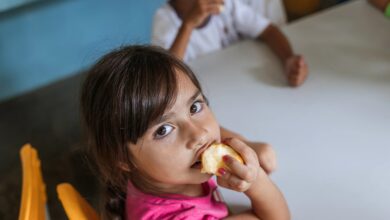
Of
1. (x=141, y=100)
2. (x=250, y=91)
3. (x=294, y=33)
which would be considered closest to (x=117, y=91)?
(x=141, y=100)

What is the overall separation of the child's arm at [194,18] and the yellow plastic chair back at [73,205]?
46 cm

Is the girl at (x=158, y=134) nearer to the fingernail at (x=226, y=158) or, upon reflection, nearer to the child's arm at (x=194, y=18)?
the fingernail at (x=226, y=158)

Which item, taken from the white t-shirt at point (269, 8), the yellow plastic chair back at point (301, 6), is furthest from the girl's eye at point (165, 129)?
the yellow plastic chair back at point (301, 6)

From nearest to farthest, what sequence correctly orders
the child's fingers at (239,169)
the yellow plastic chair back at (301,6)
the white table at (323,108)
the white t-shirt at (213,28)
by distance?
the child's fingers at (239,169), the white table at (323,108), the white t-shirt at (213,28), the yellow plastic chair back at (301,6)

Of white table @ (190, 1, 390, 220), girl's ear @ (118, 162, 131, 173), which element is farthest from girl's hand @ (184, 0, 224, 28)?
girl's ear @ (118, 162, 131, 173)

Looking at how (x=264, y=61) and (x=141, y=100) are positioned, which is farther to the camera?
(x=264, y=61)

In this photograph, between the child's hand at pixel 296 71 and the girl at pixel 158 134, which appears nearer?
the girl at pixel 158 134

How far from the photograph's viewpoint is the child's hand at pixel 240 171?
1.99ft

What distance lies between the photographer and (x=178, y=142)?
2.02 ft

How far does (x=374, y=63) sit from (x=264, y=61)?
25 cm

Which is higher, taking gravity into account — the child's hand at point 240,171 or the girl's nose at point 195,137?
the girl's nose at point 195,137

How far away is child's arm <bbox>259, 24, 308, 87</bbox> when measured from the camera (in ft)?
3.26

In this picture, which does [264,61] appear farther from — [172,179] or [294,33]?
[172,179]

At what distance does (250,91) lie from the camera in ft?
3.30
